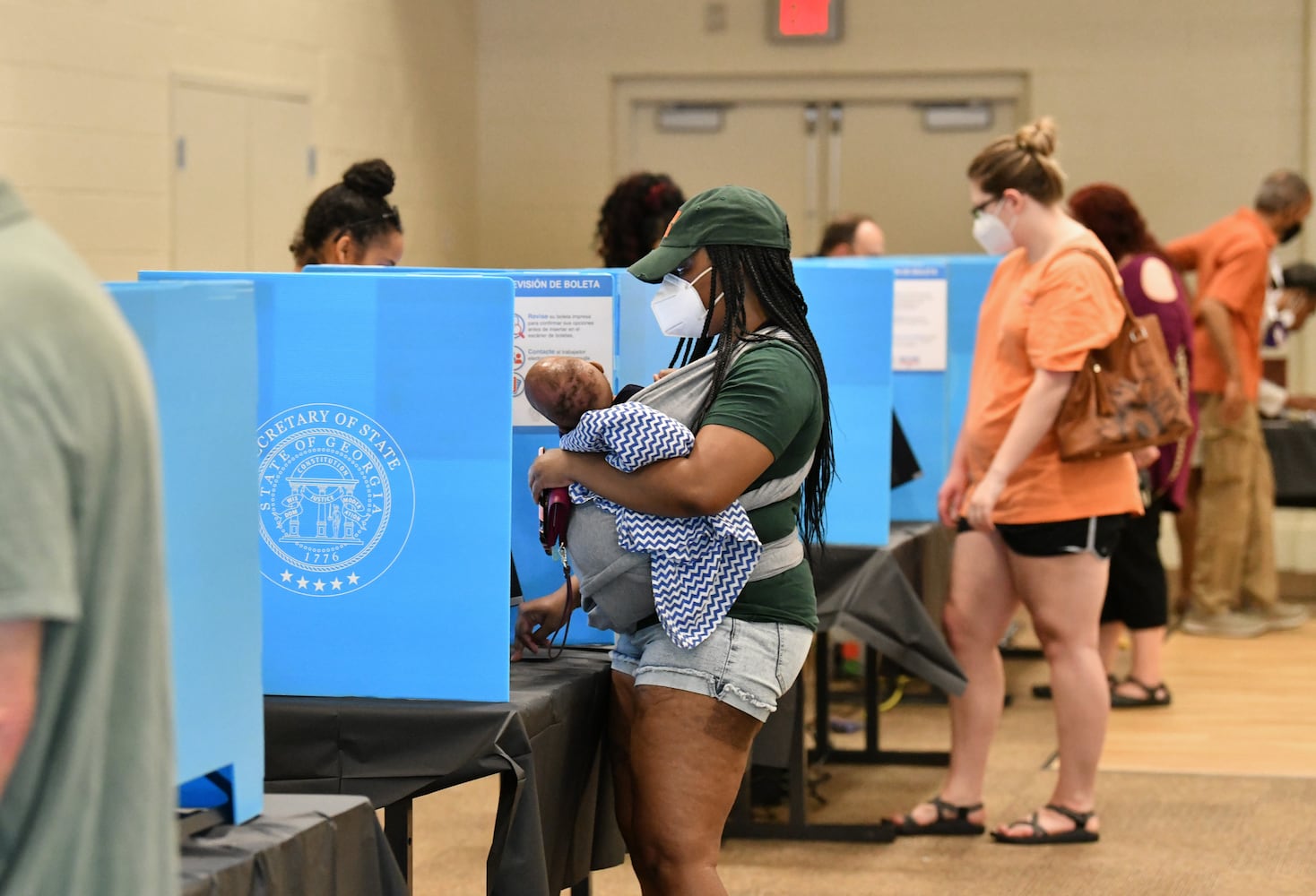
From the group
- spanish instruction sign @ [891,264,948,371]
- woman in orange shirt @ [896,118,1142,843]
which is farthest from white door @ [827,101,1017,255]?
woman in orange shirt @ [896,118,1142,843]

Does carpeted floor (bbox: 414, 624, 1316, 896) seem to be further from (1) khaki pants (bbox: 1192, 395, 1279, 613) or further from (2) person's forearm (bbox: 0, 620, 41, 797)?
(2) person's forearm (bbox: 0, 620, 41, 797)

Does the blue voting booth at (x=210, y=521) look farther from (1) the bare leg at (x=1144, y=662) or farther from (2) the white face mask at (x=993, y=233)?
(1) the bare leg at (x=1144, y=662)

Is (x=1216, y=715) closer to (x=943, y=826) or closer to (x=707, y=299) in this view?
(x=943, y=826)

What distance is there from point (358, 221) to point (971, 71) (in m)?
4.88

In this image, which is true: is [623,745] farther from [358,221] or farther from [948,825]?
[948,825]

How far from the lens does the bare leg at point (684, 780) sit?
1.84 metres

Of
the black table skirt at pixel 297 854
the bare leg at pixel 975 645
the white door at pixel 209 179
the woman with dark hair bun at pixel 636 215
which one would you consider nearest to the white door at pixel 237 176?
the white door at pixel 209 179

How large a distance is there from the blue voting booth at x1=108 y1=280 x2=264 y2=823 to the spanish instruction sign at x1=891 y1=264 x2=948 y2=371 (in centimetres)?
271

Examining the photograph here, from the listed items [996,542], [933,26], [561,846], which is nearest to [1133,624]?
[996,542]

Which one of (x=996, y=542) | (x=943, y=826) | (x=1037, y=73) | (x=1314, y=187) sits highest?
(x=1037, y=73)

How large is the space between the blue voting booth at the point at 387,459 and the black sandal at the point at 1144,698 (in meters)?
3.33

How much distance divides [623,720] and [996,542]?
1389mm

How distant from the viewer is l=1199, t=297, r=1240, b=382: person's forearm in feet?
18.0

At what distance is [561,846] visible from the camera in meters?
1.88
